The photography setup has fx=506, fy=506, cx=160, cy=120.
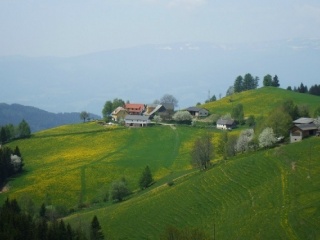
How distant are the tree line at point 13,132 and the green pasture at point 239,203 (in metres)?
51.1

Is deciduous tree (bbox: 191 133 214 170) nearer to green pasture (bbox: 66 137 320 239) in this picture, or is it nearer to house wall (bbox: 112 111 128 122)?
green pasture (bbox: 66 137 320 239)

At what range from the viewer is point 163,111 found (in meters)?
134

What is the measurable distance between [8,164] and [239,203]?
4947 cm

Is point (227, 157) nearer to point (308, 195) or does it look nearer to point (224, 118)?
point (308, 195)

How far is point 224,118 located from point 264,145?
4684cm

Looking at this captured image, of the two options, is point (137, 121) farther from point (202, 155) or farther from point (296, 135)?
point (296, 135)

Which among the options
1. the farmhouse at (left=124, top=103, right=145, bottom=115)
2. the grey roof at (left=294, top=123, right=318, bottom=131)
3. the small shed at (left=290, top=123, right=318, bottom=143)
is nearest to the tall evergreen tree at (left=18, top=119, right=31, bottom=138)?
the farmhouse at (left=124, top=103, right=145, bottom=115)

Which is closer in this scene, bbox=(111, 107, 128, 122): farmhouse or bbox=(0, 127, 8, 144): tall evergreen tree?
bbox=(0, 127, 8, 144): tall evergreen tree

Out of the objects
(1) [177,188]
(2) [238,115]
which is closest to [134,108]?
(2) [238,115]

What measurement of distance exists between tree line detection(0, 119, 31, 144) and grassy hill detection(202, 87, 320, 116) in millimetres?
46111

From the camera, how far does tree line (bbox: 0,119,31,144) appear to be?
108312 millimetres

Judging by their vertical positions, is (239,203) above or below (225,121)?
below

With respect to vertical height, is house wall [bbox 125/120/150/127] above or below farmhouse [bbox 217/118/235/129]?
above

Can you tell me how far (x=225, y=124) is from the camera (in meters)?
108
